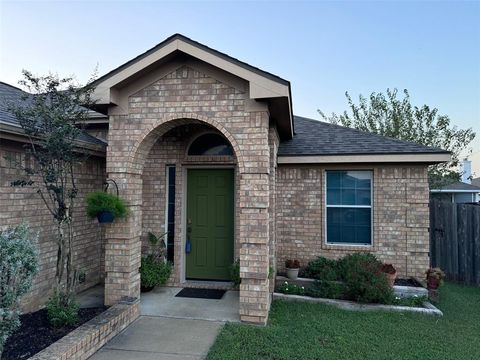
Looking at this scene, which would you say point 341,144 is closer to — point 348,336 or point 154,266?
point 348,336

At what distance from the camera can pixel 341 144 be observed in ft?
23.4

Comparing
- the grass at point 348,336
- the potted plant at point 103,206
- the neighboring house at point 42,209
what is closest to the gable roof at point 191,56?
the neighboring house at point 42,209

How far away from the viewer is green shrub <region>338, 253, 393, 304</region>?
210 inches

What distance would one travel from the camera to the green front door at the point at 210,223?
6449 millimetres

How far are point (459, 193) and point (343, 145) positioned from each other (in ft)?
42.6

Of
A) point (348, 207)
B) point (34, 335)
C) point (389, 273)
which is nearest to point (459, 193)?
point (348, 207)

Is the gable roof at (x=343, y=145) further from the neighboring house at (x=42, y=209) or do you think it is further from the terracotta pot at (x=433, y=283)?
the neighboring house at (x=42, y=209)

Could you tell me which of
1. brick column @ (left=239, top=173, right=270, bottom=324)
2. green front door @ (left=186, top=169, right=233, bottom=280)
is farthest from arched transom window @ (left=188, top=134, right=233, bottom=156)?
brick column @ (left=239, top=173, right=270, bottom=324)

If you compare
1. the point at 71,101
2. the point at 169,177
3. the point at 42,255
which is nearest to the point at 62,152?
the point at 71,101

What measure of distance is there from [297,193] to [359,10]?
567 centimetres

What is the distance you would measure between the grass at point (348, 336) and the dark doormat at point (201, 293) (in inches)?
42.1

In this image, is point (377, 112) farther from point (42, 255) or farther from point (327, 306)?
point (42, 255)

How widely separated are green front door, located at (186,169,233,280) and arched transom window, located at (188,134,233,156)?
0.37m

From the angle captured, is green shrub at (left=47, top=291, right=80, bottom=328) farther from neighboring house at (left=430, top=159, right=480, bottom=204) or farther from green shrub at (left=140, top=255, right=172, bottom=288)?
neighboring house at (left=430, top=159, right=480, bottom=204)
